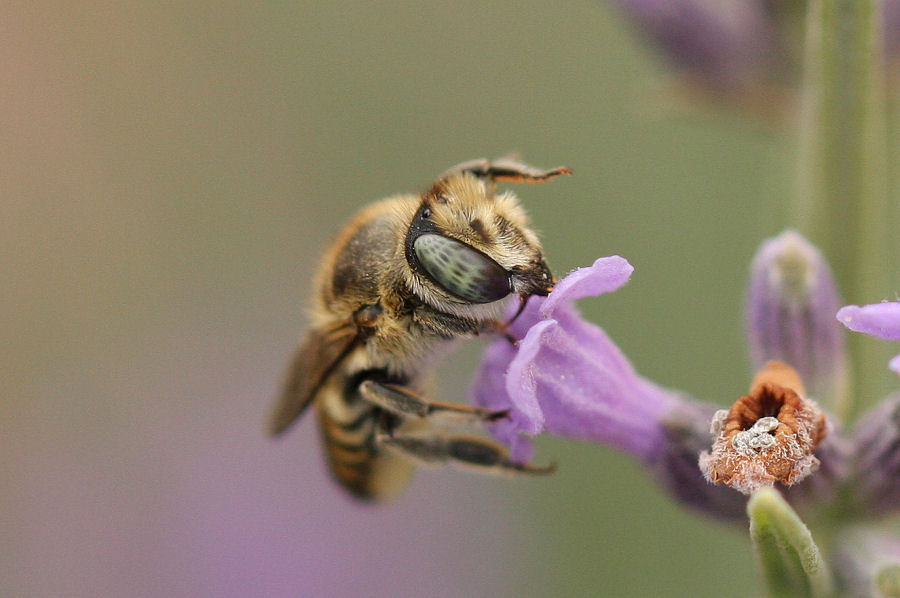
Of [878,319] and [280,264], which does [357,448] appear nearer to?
[878,319]

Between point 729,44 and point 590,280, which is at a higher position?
point 729,44

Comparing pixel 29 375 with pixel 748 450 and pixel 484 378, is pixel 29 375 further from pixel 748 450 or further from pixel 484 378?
pixel 748 450

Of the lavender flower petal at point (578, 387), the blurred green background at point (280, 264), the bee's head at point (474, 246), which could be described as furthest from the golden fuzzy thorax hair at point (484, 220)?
the blurred green background at point (280, 264)

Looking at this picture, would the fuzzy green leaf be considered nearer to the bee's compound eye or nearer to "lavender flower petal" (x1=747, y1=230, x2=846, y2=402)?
"lavender flower petal" (x1=747, y1=230, x2=846, y2=402)

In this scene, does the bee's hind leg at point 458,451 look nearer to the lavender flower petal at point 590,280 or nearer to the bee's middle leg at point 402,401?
the bee's middle leg at point 402,401

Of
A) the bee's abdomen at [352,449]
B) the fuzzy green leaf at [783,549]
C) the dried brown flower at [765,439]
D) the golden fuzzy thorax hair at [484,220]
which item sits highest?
the golden fuzzy thorax hair at [484,220]

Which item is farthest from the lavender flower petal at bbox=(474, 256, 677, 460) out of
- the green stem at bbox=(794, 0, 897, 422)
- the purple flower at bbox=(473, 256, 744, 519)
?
the green stem at bbox=(794, 0, 897, 422)

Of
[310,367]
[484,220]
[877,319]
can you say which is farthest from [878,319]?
[310,367]
